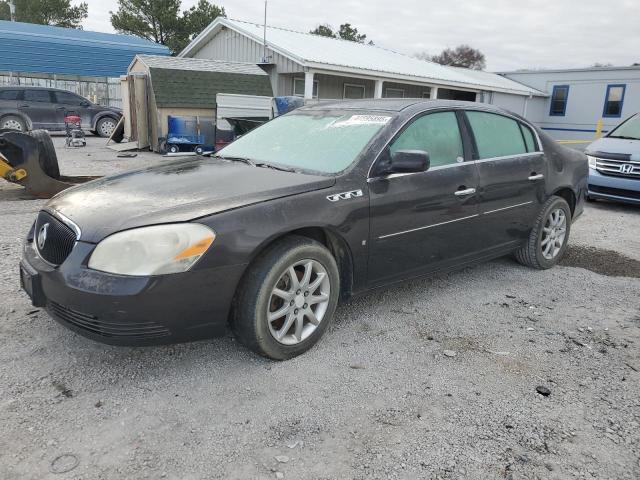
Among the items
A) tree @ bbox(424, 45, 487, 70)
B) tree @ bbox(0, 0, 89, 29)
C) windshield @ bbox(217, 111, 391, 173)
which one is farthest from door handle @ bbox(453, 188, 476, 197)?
tree @ bbox(424, 45, 487, 70)

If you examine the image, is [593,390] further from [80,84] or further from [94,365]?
[80,84]

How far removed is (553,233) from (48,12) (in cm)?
5015

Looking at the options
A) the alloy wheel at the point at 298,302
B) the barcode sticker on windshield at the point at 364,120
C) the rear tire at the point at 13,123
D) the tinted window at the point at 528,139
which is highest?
the barcode sticker on windshield at the point at 364,120

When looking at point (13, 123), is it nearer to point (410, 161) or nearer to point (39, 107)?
point (39, 107)

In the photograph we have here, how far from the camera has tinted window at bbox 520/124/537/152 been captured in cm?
470

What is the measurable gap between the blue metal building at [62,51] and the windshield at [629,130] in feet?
81.9

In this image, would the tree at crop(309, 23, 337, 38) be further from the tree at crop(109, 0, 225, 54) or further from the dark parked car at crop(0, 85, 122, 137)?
the dark parked car at crop(0, 85, 122, 137)

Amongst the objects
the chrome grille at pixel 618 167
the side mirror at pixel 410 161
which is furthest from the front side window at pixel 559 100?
the side mirror at pixel 410 161

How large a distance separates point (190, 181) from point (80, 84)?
2679cm

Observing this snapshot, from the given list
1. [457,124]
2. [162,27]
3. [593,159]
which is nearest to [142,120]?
[593,159]

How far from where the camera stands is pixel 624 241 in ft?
20.6

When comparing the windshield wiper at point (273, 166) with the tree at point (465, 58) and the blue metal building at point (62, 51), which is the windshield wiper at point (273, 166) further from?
the tree at point (465, 58)

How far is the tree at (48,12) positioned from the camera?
1686 inches

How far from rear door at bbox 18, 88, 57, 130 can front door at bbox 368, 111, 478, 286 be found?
1666cm
